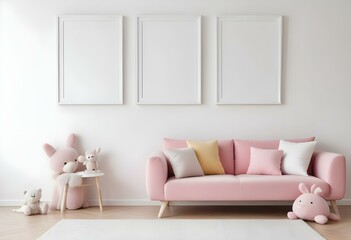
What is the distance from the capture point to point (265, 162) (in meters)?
5.11

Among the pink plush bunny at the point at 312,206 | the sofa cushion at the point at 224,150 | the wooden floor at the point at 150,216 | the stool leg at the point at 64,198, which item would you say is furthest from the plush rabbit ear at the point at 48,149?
the pink plush bunny at the point at 312,206

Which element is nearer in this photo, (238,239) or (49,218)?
(238,239)

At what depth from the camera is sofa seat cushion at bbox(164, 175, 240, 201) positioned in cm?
480

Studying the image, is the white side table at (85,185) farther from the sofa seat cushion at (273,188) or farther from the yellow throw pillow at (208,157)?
the sofa seat cushion at (273,188)

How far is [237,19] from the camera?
561 centimetres

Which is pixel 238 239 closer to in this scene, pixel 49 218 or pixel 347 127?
pixel 49 218

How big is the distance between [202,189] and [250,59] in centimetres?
181

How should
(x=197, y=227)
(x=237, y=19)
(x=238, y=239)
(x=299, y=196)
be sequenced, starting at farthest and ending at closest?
(x=237, y=19), (x=299, y=196), (x=197, y=227), (x=238, y=239)

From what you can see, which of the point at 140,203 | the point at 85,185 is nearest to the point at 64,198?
the point at 85,185

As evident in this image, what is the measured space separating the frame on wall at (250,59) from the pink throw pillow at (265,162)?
0.75 meters

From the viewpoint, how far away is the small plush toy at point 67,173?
5334mm

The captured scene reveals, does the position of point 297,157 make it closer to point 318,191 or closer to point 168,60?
point 318,191

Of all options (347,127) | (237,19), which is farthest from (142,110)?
(347,127)

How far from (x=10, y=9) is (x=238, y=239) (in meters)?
3.93
